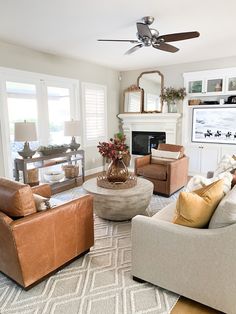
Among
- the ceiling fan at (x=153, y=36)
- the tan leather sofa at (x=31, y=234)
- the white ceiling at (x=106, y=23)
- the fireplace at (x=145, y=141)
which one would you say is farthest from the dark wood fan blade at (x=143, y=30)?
the fireplace at (x=145, y=141)

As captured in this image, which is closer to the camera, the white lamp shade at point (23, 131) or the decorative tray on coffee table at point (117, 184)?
the decorative tray on coffee table at point (117, 184)

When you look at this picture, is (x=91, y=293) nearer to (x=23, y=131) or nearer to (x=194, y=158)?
(x=23, y=131)

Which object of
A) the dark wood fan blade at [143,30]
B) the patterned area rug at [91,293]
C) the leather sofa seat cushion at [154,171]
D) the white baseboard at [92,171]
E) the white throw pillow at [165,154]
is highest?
the dark wood fan blade at [143,30]

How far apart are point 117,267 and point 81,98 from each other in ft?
13.5

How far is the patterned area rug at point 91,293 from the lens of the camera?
1812 mm

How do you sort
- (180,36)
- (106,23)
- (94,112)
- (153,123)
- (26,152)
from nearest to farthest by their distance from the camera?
(180,36) → (106,23) → (26,152) → (94,112) → (153,123)

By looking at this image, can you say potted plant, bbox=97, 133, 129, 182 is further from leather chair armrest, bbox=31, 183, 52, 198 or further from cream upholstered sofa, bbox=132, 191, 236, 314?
cream upholstered sofa, bbox=132, 191, 236, 314

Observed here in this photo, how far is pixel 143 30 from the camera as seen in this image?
2.82 meters

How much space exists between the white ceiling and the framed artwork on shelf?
124 cm

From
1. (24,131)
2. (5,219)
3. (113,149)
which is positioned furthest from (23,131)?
(5,219)

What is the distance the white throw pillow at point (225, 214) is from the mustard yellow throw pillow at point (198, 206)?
0.06m

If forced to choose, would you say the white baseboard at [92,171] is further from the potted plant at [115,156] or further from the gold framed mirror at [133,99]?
the potted plant at [115,156]

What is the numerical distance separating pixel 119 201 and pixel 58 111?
116 inches

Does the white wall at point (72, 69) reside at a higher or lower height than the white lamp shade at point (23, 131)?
higher
